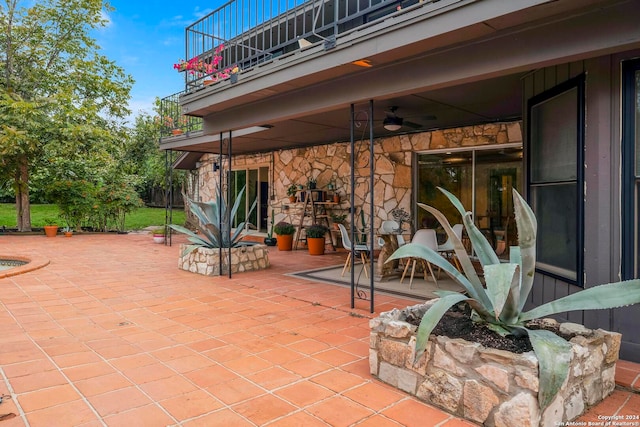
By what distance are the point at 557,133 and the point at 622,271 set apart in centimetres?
123

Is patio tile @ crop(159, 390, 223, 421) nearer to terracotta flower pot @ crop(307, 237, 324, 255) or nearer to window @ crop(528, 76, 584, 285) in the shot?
window @ crop(528, 76, 584, 285)

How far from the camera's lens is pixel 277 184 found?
980 centimetres

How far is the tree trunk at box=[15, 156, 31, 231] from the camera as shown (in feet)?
35.3

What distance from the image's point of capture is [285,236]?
28.4 feet

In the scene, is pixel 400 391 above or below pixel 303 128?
below

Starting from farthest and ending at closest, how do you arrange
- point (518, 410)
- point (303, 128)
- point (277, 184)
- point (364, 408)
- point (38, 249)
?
point (277, 184), point (38, 249), point (303, 128), point (364, 408), point (518, 410)

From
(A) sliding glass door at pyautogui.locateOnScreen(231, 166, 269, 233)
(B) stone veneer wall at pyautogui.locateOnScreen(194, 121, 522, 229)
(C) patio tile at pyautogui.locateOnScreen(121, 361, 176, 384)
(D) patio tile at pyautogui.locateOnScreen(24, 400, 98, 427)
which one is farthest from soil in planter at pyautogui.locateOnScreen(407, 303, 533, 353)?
(A) sliding glass door at pyautogui.locateOnScreen(231, 166, 269, 233)

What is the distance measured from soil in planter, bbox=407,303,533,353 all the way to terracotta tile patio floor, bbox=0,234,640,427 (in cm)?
42

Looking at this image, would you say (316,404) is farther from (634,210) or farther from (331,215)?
(331,215)

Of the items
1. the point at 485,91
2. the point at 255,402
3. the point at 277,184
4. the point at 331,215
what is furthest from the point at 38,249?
the point at 485,91

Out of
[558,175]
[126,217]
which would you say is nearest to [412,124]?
[558,175]

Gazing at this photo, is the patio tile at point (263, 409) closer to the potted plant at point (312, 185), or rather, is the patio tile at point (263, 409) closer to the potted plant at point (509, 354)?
the potted plant at point (509, 354)

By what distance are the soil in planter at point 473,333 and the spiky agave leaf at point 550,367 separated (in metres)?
0.23

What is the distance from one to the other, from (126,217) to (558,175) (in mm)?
16369
